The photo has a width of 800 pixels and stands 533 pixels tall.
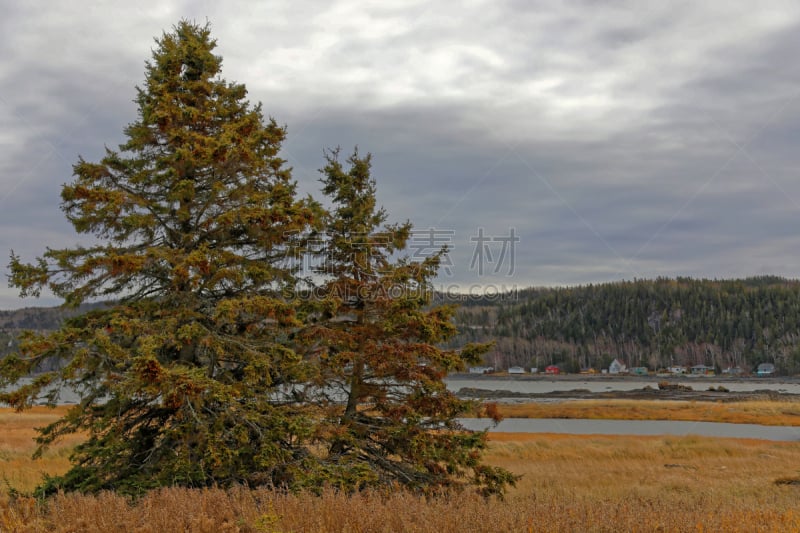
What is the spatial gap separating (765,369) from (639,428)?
126942 millimetres

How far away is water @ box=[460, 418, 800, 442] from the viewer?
46.8 meters

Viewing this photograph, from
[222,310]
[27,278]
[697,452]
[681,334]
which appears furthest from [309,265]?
[681,334]

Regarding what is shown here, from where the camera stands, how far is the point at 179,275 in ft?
37.1

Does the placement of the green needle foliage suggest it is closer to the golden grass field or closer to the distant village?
the golden grass field

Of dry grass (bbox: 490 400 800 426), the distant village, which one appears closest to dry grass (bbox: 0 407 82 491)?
dry grass (bbox: 490 400 800 426)

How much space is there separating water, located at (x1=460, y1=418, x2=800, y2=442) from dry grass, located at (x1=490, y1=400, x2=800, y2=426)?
108 inches

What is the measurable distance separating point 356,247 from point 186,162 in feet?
13.5

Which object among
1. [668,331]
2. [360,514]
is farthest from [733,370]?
[360,514]

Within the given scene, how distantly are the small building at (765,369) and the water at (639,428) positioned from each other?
→ 11773cm

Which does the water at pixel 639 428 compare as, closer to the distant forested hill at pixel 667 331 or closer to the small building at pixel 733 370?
the distant forested hill at pixel 667 331

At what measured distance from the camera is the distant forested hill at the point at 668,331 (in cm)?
16975

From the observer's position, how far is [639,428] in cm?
5200

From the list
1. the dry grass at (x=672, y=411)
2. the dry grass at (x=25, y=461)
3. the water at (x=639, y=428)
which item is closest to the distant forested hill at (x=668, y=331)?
the dry grass at (x=672, y=411)

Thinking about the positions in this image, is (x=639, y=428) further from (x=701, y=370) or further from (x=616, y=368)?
(x=616, y=368)
